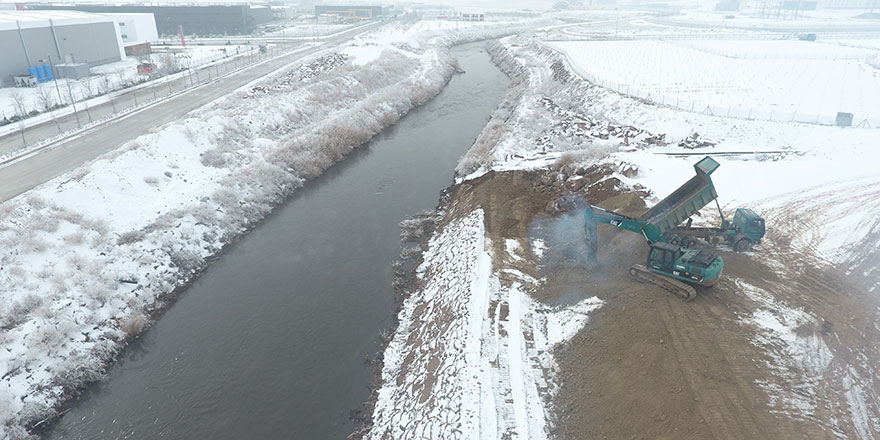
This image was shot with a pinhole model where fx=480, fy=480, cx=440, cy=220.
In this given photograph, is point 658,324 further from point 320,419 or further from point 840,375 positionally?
point 320,419

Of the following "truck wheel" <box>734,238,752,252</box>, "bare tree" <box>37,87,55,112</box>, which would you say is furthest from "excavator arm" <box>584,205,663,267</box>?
"bare tree" <box>37,87,55,112</box>

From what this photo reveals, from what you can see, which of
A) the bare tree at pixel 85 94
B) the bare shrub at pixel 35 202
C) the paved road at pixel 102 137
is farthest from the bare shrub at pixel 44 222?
the bare tree at pixel 85 94

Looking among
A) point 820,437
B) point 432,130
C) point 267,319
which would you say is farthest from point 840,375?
point 432,130

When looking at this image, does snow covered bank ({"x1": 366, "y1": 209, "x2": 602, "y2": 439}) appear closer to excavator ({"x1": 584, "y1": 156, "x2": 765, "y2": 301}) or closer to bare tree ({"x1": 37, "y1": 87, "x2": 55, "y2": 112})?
excavator ({"x1": 584, "y1": 156, "x2": 765, "y2": 301})

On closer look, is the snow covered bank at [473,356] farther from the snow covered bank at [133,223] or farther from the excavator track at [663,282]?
A: the snow covered bank at [133,223]

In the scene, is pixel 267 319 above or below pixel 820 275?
below

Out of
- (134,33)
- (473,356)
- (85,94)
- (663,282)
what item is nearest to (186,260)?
(473,356)

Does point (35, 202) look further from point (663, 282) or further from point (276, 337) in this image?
point (663, 282)

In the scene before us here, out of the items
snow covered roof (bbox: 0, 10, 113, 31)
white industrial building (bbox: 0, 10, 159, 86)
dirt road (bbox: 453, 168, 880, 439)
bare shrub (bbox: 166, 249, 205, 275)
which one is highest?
snow covered roof (bbox: 0, 10, 113, 31)
